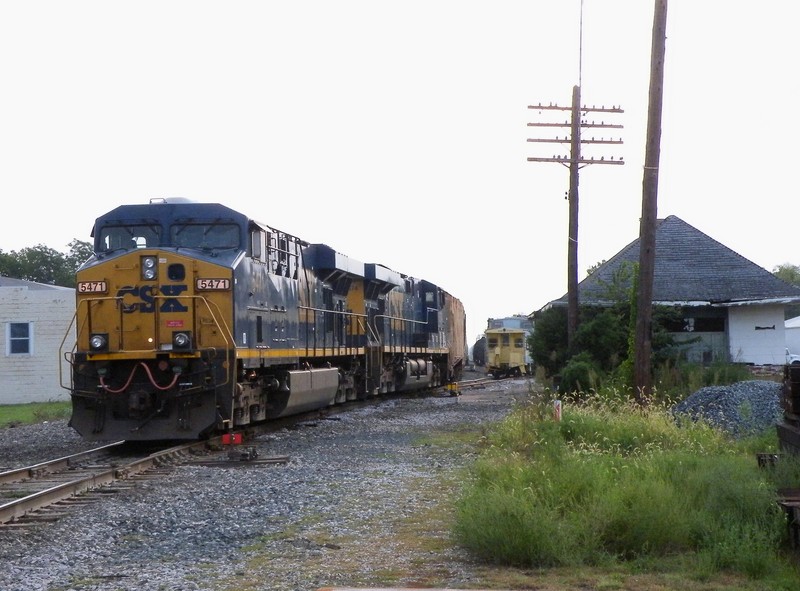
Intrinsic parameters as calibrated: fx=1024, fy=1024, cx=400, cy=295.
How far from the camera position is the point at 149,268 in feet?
48.0

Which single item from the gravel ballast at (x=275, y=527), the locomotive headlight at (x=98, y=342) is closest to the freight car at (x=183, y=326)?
the locomotive headlight at (x=98, y=342)

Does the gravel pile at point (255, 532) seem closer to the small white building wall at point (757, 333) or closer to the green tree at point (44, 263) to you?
the small white building wall at point (757, 333)

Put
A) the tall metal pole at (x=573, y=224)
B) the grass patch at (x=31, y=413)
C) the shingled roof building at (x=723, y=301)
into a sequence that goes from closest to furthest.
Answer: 1. the grass patch at (x=31, y=413)
2. the tall metal pole at (x=573, y=224)
3. the shingled roof building at (x=723, y=301)

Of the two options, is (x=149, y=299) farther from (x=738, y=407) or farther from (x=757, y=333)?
(x=757, y=333)

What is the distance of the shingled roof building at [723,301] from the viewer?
27422 mm

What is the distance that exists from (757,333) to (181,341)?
1862 cm

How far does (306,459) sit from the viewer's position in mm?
13461

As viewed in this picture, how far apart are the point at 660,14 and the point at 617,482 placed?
9.70 m

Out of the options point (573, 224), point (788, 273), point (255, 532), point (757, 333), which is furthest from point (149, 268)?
point (788, 273)

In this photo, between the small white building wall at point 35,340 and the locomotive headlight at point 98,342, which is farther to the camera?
the small white building wall at point 35,340

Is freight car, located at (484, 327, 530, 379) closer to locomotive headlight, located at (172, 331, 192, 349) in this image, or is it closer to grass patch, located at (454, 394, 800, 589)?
locomotive headlight, located at (172, 331, 192, 349)

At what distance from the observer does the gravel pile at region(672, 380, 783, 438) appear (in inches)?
543

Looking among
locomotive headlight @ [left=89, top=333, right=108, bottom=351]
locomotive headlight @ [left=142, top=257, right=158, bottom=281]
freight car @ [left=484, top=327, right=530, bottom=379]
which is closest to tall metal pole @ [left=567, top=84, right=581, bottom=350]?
locomotive headlight @ [left=142, top=257, right=158, bottom=281]

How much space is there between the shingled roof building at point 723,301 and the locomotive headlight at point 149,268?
14.3 meters
